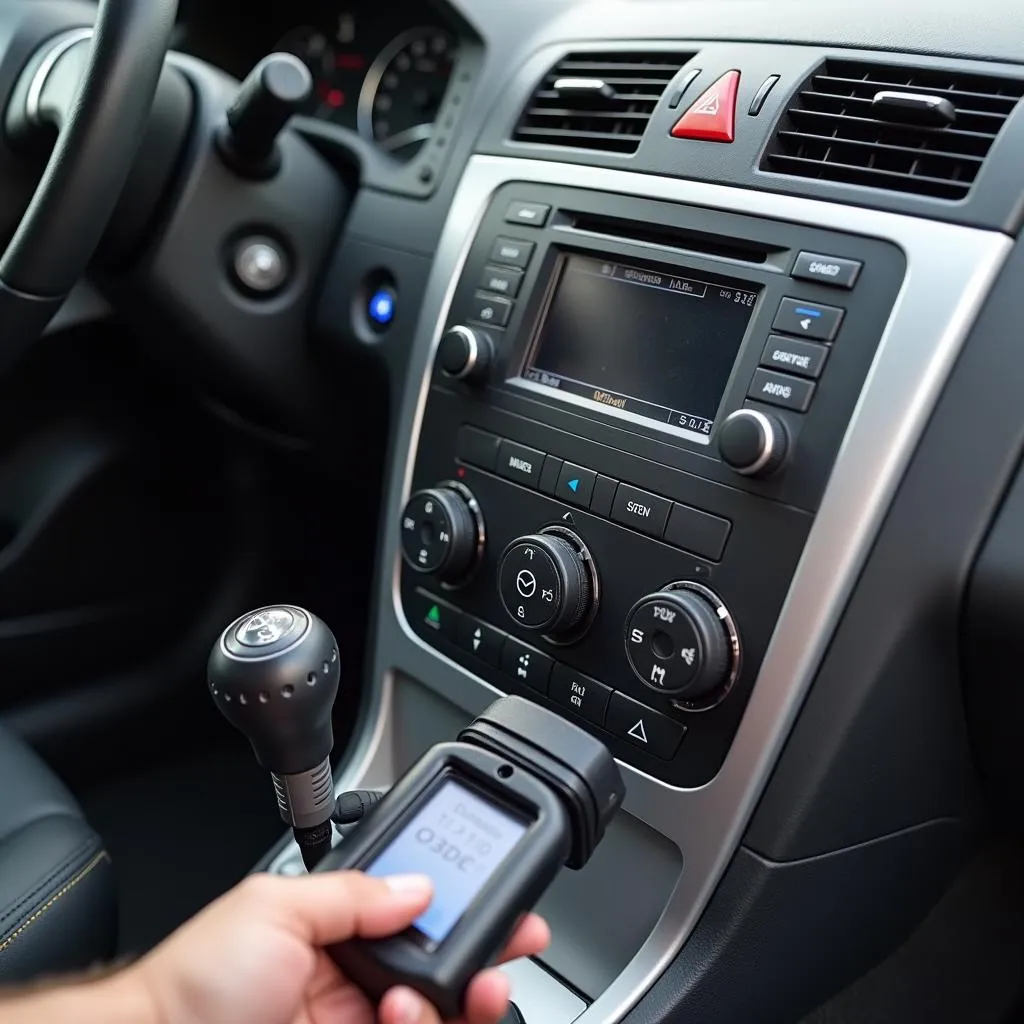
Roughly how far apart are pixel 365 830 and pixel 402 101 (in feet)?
2.90

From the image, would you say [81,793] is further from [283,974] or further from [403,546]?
[283,974]

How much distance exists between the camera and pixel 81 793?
1.46m

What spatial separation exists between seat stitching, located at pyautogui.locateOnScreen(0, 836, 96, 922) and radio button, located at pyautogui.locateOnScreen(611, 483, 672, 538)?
476mm

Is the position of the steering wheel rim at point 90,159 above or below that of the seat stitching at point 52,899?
above

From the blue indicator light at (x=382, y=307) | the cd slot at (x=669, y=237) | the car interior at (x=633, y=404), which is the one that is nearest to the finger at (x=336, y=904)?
the car interior at (x=633, y=404)

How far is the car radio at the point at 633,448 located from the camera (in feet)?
2.49

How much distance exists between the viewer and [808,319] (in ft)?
2.52

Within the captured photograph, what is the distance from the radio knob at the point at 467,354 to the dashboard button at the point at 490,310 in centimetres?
2

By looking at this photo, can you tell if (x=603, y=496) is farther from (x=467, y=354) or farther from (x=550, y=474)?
(x=467, y=354)

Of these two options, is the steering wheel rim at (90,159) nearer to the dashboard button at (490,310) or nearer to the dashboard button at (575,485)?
the dashboard button at (490,310)

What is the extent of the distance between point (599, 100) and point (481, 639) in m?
0.46

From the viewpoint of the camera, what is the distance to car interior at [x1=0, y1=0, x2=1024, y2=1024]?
737 millimetres

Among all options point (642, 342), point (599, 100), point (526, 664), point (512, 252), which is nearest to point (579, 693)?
point (526, 664)

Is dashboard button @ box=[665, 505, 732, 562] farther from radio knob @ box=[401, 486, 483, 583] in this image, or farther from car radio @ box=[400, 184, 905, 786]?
radio knob @ box=[401, 486, 483, 583]
